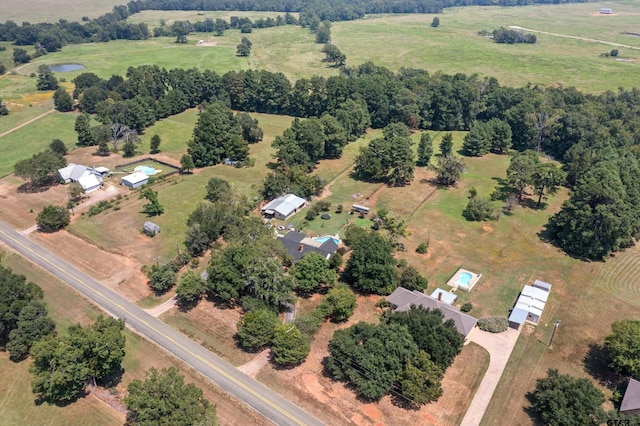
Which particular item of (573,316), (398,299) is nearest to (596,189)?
(573,316)

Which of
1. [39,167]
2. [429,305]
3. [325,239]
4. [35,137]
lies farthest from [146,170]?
[429,305]

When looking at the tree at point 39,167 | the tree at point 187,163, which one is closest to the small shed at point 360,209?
the tree at point 187,163

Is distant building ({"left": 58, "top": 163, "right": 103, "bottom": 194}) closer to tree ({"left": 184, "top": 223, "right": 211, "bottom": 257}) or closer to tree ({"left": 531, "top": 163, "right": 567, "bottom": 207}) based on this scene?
tree ({"left": 184, "top": 223, "right": 211, "bottom": 257})

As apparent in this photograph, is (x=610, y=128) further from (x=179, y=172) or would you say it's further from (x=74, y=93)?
(x=74, y=93)

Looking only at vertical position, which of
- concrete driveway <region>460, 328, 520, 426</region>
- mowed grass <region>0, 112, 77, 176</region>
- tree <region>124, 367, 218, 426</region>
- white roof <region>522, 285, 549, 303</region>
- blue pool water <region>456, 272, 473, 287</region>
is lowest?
concrete driveway <region>460, 328, 520, 426</region>

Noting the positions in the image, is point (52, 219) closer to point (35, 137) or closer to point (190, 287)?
point (190, 287)

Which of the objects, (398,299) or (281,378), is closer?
(281,378)

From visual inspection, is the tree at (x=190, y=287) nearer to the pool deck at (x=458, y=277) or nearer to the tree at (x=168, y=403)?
the tree at (x=168, y=403)

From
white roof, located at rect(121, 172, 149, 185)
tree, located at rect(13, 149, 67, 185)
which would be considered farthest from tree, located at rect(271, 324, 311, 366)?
tree, located at rect(13, 149, 67, 185)
